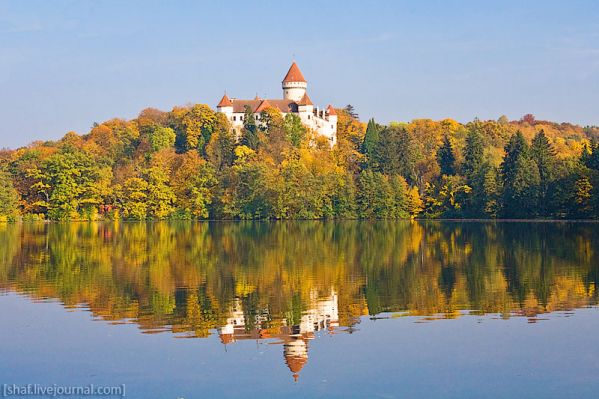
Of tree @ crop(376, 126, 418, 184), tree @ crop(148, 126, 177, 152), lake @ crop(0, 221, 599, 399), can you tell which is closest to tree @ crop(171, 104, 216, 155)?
tree @ crop(148, 126, 177, 152)

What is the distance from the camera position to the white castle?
123 m

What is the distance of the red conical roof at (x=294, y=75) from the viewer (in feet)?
429

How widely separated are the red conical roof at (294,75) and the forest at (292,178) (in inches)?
731

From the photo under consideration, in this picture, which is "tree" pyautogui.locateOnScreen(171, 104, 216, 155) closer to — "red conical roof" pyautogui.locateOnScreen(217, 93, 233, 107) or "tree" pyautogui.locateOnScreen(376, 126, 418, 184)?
"red conical roof" pyautogui.locateOnScreen(217, 93, 233, 107)

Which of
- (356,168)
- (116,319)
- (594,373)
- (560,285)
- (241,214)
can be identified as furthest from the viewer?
(356,168)

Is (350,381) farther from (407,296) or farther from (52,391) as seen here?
(407,296)

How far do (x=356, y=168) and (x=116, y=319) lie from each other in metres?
90.4

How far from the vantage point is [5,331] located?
1983cm

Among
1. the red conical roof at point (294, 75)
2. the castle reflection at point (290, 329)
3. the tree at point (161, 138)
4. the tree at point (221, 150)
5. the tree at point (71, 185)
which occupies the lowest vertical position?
the castle reflection at point (290, 329)

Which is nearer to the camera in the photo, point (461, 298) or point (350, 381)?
point (350, 381)

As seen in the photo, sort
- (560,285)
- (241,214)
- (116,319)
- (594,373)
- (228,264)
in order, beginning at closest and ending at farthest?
(594,373)
(116,319)
(560,285)
(228,264)
(241,214)

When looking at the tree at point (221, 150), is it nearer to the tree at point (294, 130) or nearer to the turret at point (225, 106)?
the tree at point (294, 130)

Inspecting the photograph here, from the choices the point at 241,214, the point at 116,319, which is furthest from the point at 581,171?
the point at 116,319

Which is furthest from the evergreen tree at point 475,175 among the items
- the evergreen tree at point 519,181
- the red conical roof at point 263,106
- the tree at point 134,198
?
the red conical roof at point 263,106
